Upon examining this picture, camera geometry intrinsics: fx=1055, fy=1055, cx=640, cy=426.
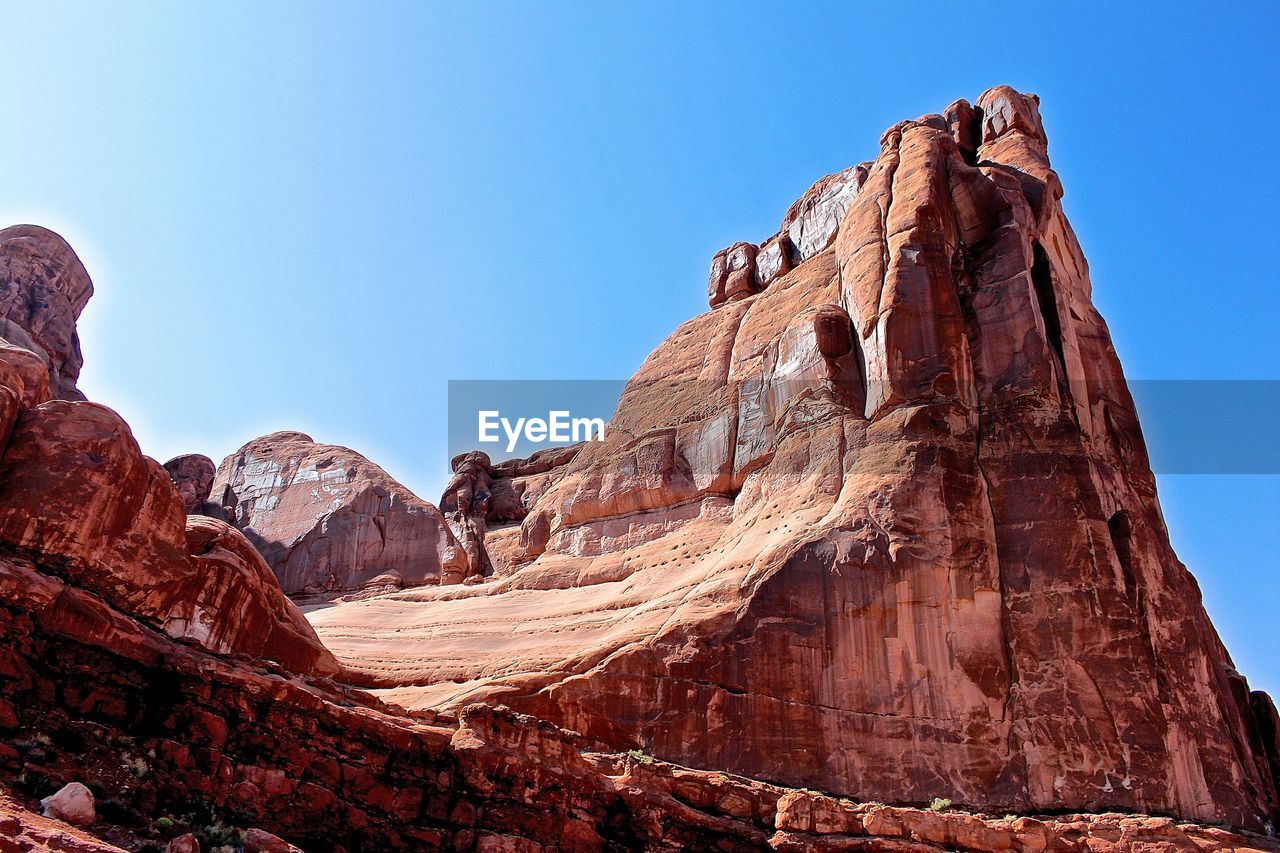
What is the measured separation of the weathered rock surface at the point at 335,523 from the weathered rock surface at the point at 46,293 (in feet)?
32.8

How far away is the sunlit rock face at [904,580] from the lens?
2348cm

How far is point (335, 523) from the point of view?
158 feet

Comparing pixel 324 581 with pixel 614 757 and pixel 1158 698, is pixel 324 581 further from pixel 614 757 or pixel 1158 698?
pixel 1158 698

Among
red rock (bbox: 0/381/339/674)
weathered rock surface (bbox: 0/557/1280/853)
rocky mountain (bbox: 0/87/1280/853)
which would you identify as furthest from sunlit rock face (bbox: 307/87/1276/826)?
red rock (bbox: 0/381/339/674)

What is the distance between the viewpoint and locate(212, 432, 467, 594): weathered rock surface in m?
46.4

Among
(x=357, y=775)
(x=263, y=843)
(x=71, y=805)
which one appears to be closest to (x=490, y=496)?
(x=357, y=775)

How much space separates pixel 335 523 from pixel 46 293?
52.2 feet

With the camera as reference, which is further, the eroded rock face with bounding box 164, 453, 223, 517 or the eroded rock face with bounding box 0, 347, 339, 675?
the eroded rock face with bounding box 164, 453, 223, 517

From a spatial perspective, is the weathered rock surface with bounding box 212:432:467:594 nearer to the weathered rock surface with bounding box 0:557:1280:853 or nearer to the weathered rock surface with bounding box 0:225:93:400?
the weathered rock surface with bounding box 0:225:93:400

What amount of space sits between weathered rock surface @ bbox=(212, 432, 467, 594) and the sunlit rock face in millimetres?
8220

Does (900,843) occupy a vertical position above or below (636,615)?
below

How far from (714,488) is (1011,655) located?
1307 cm

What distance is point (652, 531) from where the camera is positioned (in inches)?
1426

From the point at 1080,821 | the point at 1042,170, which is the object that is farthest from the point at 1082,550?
the point at 1042,170
